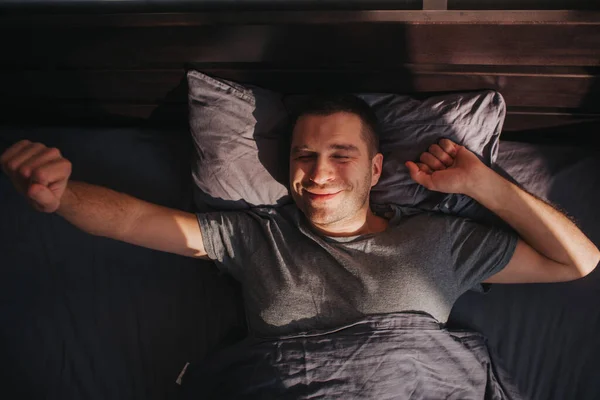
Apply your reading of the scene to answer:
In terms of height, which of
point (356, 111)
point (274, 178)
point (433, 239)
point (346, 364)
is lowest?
point (346, 364)

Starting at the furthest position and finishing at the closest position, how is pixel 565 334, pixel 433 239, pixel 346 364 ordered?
pixel 565 334 → pixel 433 239 → pixel 346 364

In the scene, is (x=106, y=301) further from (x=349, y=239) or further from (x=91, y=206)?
(x=349, y=239)

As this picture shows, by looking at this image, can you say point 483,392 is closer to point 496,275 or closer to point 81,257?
point 496,275

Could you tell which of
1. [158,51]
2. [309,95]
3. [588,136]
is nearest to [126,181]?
[158,51]

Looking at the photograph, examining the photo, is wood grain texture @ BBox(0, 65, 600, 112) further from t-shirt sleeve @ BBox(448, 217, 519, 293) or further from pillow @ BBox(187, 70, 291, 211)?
t-shirt sleeve @ BBox(448, 217, 519, 293)

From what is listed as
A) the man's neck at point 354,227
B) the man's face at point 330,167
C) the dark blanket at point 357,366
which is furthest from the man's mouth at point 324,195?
the dark blanket at point 357,366

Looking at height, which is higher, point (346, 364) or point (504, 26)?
point (504, 26)

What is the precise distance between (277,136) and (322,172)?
293 millimetres

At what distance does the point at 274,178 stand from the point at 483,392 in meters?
0.85

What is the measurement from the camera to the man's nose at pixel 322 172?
4.67 ft

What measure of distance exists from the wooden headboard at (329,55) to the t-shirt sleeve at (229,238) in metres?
0.47

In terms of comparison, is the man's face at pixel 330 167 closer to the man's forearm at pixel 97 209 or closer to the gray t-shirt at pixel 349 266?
the gray t-shirt at pixel 349 266

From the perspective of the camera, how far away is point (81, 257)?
1.74 meters

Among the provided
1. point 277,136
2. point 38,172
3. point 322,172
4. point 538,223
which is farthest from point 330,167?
point 38,172
